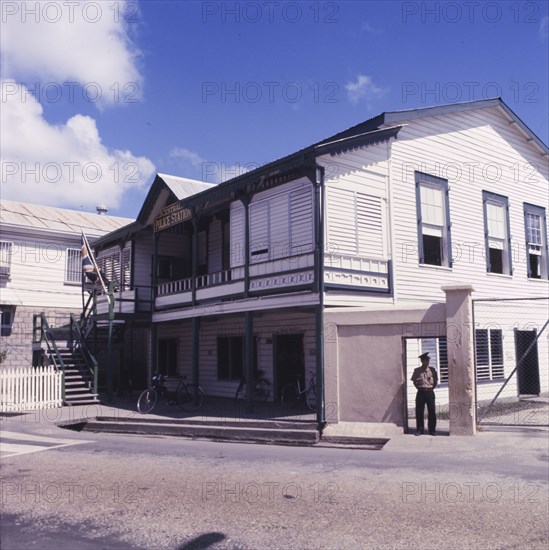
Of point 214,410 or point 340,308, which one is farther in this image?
point 214,410

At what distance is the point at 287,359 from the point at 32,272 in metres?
15.0

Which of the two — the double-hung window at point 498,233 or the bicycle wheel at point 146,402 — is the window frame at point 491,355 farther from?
the bicycle wheel at point 146,402

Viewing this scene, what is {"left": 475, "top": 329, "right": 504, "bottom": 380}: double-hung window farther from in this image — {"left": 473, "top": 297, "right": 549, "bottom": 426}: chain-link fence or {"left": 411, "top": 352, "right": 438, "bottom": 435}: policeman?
{"left": 411, "top": 352, "right": 438, "bottom": 435}: policeman

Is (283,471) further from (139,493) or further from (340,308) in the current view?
(340,308)

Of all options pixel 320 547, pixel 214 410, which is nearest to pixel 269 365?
pixel 214 410

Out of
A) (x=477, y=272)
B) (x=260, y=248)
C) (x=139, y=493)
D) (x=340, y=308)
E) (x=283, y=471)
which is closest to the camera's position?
(x=139, y=493)

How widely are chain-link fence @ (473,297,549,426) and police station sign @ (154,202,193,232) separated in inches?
360

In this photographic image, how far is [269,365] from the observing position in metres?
18.1

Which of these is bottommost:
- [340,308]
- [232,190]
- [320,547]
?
[320,547]

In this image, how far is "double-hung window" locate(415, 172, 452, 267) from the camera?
16734 mm

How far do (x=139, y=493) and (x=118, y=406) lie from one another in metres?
11.1

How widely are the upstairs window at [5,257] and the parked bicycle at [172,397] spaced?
37.5 feet

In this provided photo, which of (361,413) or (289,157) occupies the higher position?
(289,157)

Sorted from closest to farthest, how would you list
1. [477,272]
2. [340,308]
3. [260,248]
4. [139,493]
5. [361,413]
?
[139,493] < [361,413] < [340,308] < [260,248] < [477,272]
